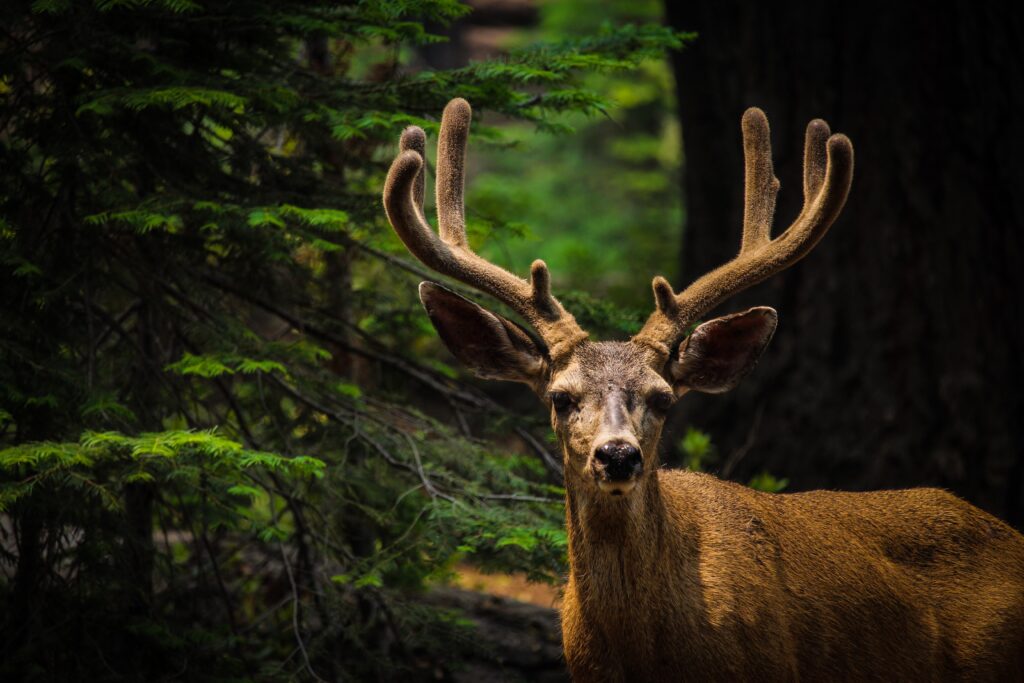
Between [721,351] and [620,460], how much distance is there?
41.9 inches

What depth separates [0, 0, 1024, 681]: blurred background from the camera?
5527mm

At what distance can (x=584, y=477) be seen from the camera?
4453 mm

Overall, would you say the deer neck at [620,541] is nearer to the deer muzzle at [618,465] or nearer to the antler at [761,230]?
the deer muzzle at [618,465]

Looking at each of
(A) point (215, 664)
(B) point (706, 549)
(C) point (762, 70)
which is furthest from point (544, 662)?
(C) point (762, 70)

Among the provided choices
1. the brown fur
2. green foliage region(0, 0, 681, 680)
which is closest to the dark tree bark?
the brown fur

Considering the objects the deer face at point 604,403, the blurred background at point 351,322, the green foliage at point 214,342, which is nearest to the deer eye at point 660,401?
the deer face at point 604,403

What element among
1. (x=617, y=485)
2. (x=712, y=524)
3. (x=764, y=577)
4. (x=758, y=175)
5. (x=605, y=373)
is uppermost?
(x=758, y=175)

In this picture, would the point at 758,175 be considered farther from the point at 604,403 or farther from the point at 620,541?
the point at 620,541

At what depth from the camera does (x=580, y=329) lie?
4.88 metres

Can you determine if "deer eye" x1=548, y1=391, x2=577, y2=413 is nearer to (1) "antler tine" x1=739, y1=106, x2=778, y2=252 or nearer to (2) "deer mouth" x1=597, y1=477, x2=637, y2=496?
(2) "deer mouth" x1=597, y1=477, x2=637, y2=496

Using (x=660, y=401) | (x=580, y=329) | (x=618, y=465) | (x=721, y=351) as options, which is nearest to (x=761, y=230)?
(x=721, y=351)

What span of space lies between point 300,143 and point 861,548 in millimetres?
4128

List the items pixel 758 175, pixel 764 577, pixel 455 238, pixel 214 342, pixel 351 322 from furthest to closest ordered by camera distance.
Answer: pixel 351 322 < pixel 214 342 < pixel 758 175 < pixel 455 238 < pixel 764 577

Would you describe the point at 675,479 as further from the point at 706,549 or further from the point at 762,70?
the point at 762,70
